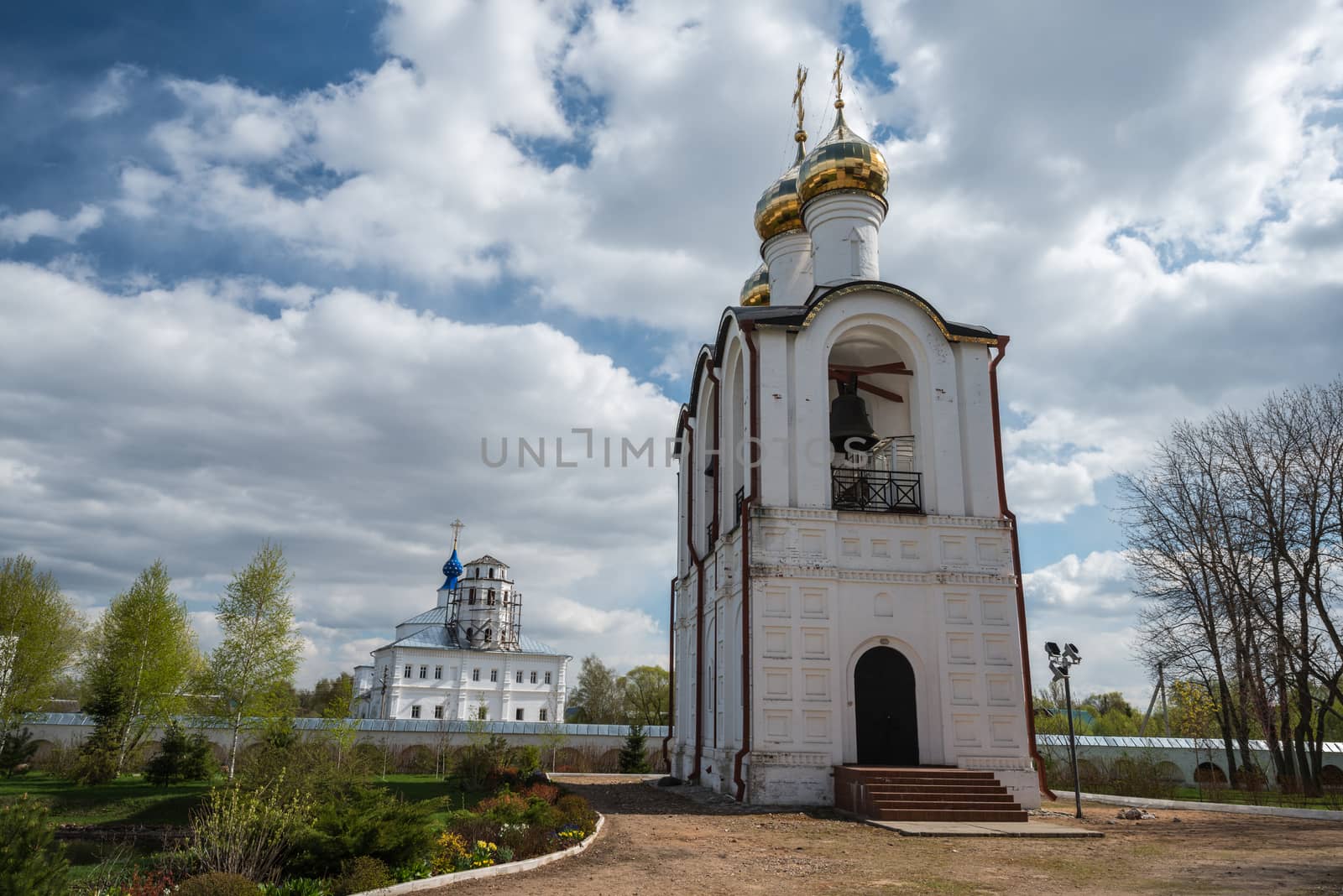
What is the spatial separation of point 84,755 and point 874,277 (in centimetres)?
1917

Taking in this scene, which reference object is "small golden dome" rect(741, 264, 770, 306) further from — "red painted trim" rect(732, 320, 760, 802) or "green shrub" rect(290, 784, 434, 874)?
"green shrub" rect(290, 784, 434, 874)

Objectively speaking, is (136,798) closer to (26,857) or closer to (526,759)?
(526,759)

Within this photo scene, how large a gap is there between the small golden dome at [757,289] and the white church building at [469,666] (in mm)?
41913

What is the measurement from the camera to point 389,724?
2966 centimetres

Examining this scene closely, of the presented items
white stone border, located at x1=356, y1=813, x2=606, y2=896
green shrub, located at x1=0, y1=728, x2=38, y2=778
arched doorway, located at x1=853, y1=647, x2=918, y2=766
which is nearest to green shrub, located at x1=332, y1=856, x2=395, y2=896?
white stone border, located at x1=356, y1=813, x2=606, y2=896

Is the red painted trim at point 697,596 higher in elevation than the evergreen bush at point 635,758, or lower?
higher

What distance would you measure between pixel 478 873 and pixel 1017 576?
10.4m

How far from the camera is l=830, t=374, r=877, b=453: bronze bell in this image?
15.5 meters

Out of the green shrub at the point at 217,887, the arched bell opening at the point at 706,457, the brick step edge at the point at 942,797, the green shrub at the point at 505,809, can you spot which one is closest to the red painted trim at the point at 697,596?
the arched bell opening at the point at 706,457

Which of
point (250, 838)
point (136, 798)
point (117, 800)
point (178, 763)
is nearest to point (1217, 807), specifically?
point (250, 838)

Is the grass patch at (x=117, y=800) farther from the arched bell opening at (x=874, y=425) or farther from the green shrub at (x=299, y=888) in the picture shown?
the arched bell opening at (x=874, y=425)

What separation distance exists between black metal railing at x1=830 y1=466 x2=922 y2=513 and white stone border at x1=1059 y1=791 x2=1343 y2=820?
5858 mm

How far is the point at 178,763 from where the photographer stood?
59.1 ft

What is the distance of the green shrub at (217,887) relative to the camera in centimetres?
592
